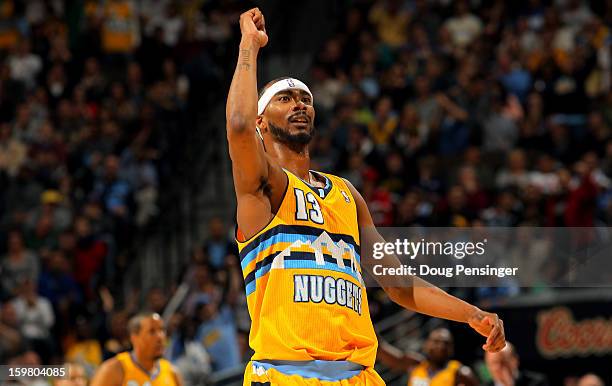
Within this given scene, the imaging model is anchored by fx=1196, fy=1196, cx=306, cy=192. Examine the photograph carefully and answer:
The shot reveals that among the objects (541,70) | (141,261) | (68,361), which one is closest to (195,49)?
(141,261)

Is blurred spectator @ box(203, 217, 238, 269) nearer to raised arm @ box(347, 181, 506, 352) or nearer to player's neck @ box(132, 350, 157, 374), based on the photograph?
player's neck @ box(132, 350, 157, 374)

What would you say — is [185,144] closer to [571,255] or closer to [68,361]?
[68,361]

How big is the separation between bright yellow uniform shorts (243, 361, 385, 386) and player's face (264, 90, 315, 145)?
3.66 ft

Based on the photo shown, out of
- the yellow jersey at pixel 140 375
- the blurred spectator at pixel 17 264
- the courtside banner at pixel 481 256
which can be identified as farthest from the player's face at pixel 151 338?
the blurred spectator at pixel 17 264

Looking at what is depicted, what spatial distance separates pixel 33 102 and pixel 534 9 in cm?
753

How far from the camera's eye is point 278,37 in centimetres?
1841

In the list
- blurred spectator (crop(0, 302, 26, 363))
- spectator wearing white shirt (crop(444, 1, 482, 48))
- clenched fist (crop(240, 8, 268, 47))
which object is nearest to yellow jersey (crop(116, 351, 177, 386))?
blurred spectator (crop(0, 302, 26, 363))

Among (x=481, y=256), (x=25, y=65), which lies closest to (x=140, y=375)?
(x=481, y=256)

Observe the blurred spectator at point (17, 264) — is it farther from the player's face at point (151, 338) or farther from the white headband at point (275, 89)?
the white headband at point (275, 89)

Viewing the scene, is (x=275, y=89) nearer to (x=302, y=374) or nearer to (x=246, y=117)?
(x=246, y=117)

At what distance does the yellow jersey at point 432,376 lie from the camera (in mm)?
10539

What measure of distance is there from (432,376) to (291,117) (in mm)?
5462

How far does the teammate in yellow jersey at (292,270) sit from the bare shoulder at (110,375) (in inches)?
159

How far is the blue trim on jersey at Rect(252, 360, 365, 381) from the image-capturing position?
5.39 metres
